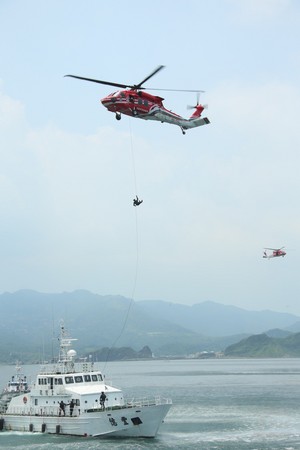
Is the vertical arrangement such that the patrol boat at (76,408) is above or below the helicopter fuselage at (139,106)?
below

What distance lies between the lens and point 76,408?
2299 inches

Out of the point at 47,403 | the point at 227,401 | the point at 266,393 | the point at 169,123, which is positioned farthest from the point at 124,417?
the point at 266,393

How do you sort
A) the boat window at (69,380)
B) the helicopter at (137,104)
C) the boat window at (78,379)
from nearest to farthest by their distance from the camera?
the helicopter at (137,104) < the boat window at (69,380) < the boat window at (78,379)

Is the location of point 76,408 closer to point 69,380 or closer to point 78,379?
point 69,380

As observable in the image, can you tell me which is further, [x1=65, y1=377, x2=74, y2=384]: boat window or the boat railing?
[x1=65, y1=377, x2=74, y2=384]: boat window

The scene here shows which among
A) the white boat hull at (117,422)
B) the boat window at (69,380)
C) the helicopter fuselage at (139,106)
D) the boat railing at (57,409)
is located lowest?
the white boat hull at (117,422)

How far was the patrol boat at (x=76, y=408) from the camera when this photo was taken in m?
56.1

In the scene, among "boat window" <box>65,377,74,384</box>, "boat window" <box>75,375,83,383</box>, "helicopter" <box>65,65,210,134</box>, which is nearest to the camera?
"helicopter" <box>65,65,210,134</box>

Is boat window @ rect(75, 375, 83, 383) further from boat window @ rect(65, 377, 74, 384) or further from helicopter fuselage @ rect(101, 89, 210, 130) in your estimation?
helicopter fuselage @ rect(101, 89, 210, 130)

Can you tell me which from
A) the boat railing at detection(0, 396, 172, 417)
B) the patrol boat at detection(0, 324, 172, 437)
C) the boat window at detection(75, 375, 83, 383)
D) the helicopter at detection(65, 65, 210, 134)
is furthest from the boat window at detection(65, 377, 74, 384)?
the helicopter at detection(65, 65, 210, 134)

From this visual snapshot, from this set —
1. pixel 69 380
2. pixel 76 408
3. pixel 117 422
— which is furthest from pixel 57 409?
pixel 117 422

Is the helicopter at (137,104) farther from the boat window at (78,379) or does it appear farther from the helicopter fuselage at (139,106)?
the boat window at (78,379)

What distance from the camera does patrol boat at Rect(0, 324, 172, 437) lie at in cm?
5612

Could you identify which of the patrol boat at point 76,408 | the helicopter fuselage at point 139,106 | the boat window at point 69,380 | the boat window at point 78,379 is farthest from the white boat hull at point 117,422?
the helicopter fuselage at point 139,106
